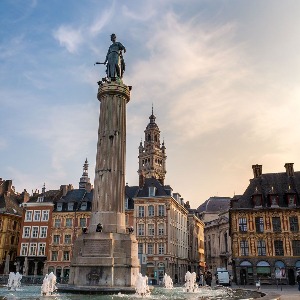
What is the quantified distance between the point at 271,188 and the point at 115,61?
102ft

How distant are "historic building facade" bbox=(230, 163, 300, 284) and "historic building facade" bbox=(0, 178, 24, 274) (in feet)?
106

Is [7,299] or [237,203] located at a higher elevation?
[237,203]

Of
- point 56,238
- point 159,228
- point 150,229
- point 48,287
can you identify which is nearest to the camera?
point 48,287

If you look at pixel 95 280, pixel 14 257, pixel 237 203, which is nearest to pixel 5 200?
pixel 14 257

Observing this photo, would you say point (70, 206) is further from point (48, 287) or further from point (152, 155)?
point (152, 155)

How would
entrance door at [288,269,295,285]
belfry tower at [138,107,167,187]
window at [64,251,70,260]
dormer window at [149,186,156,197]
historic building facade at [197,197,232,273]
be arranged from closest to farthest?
entrance door at [288,269,295,285], dormer window at [149,186,156,197], window at [64,251,70,260], historic building facade at [197,197,232,273], belfry tower at [138,107,167,187]

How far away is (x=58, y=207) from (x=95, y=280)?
3969cm

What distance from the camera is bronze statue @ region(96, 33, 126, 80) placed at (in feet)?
67.5

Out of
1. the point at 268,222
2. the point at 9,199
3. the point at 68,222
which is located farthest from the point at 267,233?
the point at 9,199

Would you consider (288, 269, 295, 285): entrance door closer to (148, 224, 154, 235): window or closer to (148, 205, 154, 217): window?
(148, 224, 154, 235): window

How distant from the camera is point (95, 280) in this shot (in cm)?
1558

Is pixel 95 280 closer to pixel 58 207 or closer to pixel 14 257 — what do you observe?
pixel 58 207

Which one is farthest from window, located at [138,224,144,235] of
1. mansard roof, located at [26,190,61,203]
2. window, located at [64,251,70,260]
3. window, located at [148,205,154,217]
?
mansard roof, located at [26,190,61,203]

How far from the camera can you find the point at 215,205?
97.2 meters
